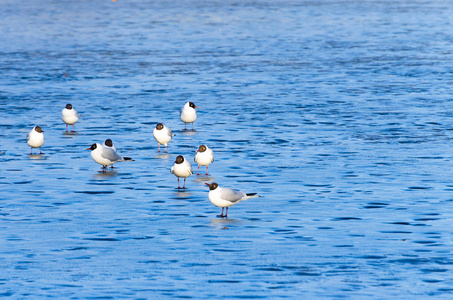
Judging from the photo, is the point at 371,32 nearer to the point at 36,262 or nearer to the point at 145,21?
the point at 145,21

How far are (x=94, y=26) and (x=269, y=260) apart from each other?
55.9 metres

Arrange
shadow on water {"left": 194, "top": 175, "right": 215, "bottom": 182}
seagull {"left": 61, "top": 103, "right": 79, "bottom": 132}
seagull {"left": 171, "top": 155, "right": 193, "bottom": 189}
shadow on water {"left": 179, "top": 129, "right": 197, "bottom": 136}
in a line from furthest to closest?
1. seagull {"left": 61, "top": 103, "right": 79, "bottom": 132}
2. shadow on water {"left": 179, "top": 129, "right": 197, "bottom": 136}
3. shadow on water {"left": 194, "top": 175, "right": 215, "bottom": 182}
4. seagull {"left": 171, "top": 155, "right": 193, "bottom": 189}

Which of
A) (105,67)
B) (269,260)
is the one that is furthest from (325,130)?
(105,67)

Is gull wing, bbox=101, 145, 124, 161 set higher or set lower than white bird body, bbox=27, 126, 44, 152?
lower

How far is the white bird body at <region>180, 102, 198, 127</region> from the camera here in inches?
1005

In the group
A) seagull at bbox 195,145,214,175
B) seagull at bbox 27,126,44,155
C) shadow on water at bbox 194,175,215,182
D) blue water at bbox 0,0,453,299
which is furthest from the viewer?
seagull at bbox 27,126,44,155

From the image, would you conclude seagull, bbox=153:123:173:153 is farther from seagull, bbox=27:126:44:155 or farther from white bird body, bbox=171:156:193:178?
white bird body, bbox=171:156:193:178

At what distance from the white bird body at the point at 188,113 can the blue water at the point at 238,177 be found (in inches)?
15.5

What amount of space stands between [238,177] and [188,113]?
639 cm

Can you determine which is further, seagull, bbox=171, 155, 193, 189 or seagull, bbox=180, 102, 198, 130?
seagull, bbox=180, 102, 198, 130

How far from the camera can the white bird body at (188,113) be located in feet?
83.8

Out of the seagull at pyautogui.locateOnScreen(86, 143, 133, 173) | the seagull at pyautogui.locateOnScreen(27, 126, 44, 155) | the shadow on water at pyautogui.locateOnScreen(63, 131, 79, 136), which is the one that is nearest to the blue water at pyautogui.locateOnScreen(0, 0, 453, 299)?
the shadow on water at pyautogui.locateOnScreen(63, 131, 79, 136)

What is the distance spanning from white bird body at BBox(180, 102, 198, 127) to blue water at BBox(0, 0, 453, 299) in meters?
0.39

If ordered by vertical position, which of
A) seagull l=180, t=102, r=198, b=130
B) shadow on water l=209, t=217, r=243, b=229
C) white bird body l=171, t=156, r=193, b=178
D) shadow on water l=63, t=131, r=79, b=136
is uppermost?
seagull l=180, t=102, r=198, b=130
